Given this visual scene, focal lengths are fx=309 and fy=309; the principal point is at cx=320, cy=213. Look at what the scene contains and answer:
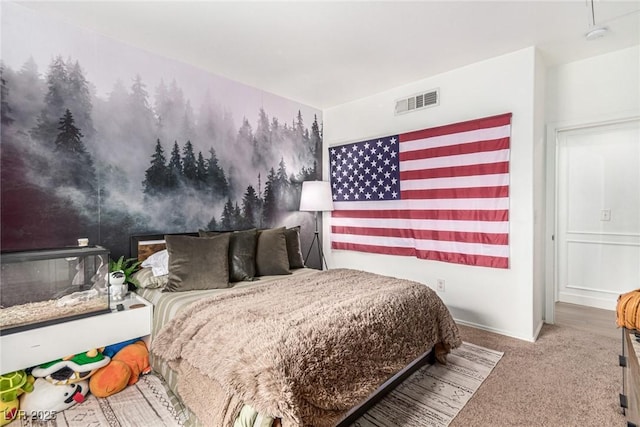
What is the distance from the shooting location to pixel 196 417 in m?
1.61

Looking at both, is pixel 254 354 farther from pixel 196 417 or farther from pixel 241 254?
pixel 241 254

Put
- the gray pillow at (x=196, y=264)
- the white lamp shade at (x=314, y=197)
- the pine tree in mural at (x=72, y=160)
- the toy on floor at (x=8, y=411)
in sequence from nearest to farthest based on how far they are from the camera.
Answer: the toy on floor at (x=8, y=411) < the pine tree in mural at (x=72, y=160) < the gray pillow at (x=196, y=264) < the white lamp shade at (x=314, y=197)

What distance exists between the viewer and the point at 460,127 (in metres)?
3.11

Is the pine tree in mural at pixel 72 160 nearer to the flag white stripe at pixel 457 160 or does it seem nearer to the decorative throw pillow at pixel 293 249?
the decorative throw pillow at pixel 293 249

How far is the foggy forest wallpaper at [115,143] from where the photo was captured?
7.03 feet

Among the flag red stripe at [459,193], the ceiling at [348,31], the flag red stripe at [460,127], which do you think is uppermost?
the ceiling at [348,31]

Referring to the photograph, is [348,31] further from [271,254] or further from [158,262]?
[158,262]

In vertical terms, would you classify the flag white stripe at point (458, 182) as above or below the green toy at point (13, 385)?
above

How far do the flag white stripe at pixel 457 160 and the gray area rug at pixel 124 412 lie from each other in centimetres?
304

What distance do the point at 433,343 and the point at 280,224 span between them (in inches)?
90.1

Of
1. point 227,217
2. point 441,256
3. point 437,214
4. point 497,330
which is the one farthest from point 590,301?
point 227,217

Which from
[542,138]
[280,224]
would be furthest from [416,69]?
[280,224]

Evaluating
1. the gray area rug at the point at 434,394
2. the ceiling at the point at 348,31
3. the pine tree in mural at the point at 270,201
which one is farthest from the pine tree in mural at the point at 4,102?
the gray area rug at the point at 434,394

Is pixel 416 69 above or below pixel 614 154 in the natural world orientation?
above
